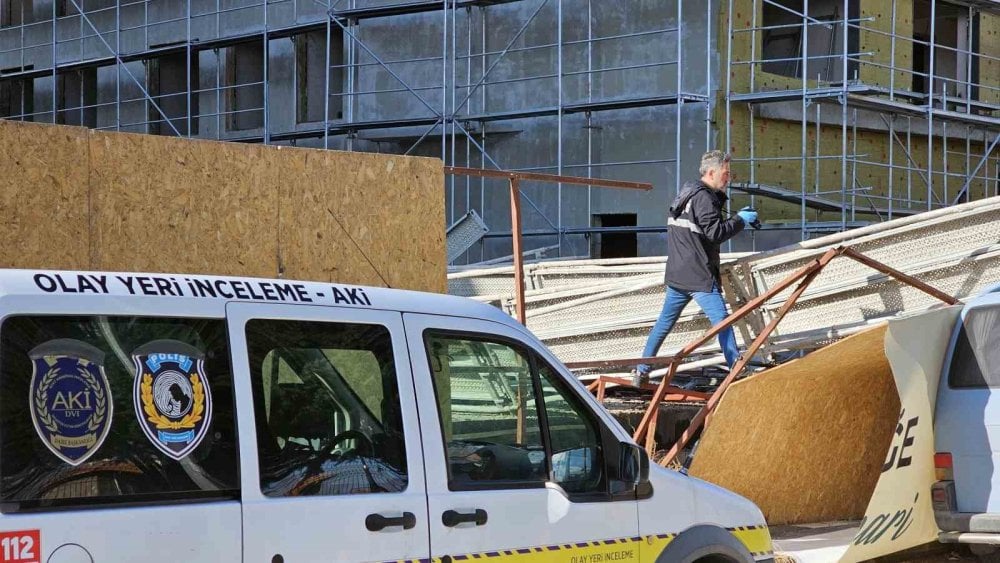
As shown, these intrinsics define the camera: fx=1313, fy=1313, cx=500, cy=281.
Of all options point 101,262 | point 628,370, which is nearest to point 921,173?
point 628,370

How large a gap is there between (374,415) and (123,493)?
3.12 ft

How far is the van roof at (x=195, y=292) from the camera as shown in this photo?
11.6 ft

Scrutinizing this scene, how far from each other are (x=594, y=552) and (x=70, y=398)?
6.87ft

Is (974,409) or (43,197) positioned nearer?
(43,197)

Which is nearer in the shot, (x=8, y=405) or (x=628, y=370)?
(x=8, y=405)

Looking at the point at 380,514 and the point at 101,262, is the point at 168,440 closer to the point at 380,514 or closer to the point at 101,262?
the point at 380,514

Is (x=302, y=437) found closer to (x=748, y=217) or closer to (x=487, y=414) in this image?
(x=487, y=414)

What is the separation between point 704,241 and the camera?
366 inches

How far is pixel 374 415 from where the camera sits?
4.28m

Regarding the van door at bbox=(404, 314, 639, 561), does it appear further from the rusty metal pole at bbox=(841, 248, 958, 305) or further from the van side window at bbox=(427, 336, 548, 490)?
the rusty metal pole at bbox=(841, 248, 958, 305)

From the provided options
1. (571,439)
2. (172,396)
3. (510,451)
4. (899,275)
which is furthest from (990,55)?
(172,396)

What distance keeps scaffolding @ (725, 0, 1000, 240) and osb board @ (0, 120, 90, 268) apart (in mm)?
12765

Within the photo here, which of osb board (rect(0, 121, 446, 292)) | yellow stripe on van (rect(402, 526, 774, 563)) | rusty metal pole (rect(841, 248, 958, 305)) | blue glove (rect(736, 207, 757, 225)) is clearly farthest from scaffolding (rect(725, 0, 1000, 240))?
yellow stripe on van (rect(402, 526, 774, 563))

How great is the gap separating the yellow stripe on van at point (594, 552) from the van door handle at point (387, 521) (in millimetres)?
127
